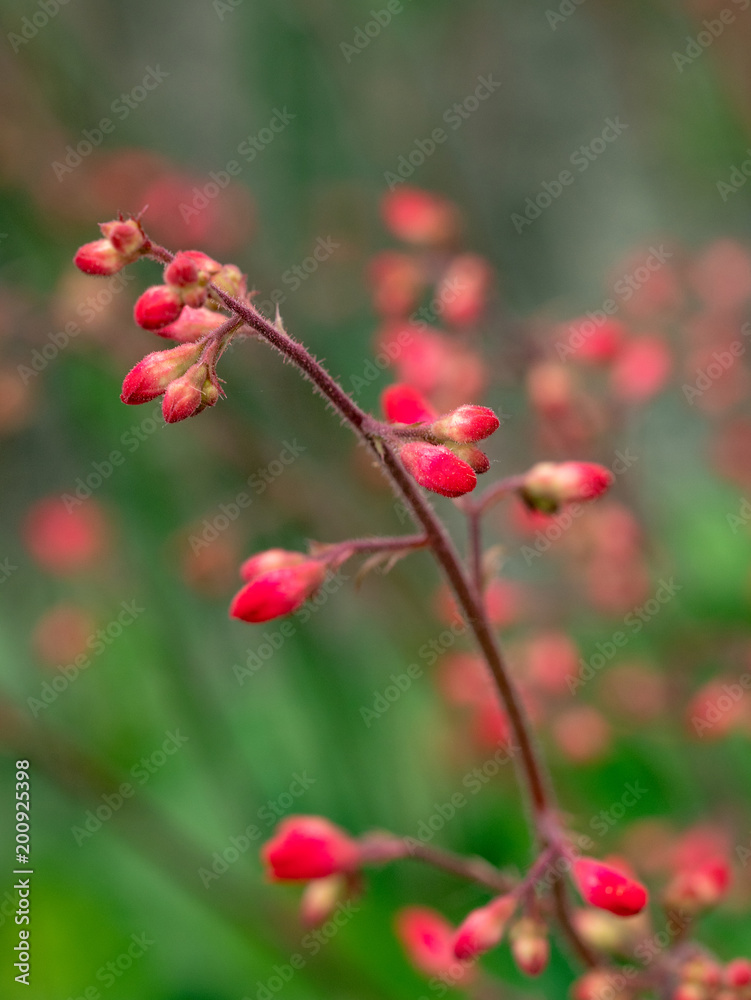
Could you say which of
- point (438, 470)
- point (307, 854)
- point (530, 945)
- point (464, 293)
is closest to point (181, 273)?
point (438, 470)

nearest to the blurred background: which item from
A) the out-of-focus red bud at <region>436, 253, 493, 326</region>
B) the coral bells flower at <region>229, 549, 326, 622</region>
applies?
the out-of-focus red bud at <region>436, 253, 493, 326</region>

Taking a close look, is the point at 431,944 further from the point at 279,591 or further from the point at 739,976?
the point at 279,591

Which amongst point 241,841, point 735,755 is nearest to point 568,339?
point 735,755

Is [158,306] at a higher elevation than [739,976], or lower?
higher

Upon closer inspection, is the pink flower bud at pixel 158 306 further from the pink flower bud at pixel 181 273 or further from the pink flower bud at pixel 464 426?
the pink flower bud at pixel 464 426

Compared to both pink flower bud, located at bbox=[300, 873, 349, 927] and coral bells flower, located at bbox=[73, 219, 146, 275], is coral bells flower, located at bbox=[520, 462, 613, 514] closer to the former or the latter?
coral bells flower, located at bbox=[73, 219, 146, 275]

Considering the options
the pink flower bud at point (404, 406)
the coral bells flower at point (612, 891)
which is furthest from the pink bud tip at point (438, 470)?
Result: the coral bells flower at point (612, 891)

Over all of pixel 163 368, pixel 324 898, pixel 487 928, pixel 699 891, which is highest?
pixel 163 368
